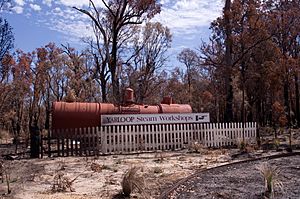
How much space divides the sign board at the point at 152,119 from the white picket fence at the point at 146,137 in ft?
2.59

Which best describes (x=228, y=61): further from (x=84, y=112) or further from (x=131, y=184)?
(x=131, y=184)

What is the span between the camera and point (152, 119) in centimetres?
1834

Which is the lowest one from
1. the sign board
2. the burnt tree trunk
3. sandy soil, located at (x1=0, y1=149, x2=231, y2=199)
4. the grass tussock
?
sandy soil, located at (x1=0, y1=149, x2=231, y2=199)

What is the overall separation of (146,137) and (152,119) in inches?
61.7

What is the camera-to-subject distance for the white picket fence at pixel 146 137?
1520 centimetres

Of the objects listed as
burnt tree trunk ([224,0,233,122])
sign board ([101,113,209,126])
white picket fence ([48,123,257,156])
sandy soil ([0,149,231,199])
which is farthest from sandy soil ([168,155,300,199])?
burnt tree trunk ([224,0,233,122])

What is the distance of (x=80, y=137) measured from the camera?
15.1 meters

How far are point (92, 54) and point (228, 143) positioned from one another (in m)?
27.8

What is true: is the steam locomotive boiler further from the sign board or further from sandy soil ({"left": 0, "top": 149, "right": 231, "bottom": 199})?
sandy soil ({"left": 0, "top": 149, "right": 231, "bottom": 199})

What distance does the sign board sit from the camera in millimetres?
17359

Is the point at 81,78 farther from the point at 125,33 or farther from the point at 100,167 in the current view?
the point at 100,167

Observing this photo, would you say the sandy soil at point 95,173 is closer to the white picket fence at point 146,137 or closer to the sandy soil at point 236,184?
the sandy soil at point 236,184

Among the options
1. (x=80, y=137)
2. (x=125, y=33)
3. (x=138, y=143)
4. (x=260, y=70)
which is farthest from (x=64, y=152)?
(x=125, y=33)

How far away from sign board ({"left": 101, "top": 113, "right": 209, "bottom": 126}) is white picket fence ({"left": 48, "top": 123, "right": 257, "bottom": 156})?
790 mm
